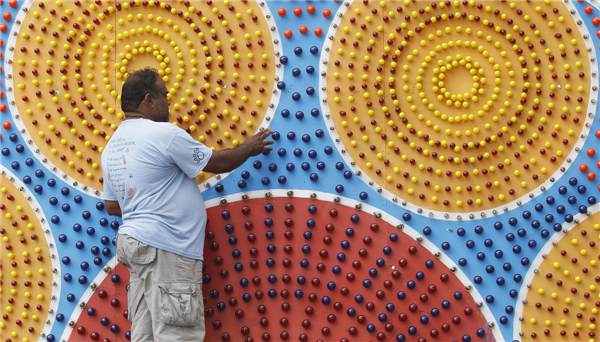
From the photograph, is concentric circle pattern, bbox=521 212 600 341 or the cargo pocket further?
concentric circle pattern, bbox=521 212 600 341

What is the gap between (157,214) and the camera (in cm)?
244

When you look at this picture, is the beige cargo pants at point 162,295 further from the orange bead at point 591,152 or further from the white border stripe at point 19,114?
the orange bead at point 591,152

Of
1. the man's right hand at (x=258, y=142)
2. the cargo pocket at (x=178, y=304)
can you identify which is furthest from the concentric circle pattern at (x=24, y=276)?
the man's right hand at (x=258, y=142)

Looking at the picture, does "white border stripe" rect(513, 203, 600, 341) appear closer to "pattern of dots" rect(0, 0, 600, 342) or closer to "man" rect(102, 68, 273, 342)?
"pattern of dots" rect(0, 0, 600, 342)

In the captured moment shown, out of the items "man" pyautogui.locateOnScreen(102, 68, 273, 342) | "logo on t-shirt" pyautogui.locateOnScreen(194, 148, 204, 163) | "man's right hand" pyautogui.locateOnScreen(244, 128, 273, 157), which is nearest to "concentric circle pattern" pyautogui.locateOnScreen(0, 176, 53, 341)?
"man" pyautogui.locateOnScreen(102, 68, 273, 342)

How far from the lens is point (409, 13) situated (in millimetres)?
3055

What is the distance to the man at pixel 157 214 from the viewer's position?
2398 mm

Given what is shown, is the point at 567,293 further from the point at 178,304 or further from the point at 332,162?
the point at 178,304

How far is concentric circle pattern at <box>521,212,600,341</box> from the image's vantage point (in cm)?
293

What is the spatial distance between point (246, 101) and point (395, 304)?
5.25ft

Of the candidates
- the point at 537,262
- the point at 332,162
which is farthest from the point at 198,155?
the point at 537,262

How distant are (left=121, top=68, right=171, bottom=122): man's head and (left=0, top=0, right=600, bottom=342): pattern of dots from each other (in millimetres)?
A: 412

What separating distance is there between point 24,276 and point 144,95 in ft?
5.03

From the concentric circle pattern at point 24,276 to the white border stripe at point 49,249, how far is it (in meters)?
0.02
